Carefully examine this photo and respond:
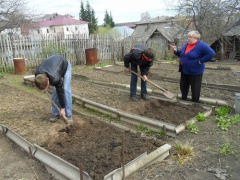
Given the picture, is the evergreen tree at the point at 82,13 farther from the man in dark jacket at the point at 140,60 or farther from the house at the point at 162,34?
the man in dark jacket at the point at 140,60

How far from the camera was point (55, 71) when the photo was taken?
3961 mm

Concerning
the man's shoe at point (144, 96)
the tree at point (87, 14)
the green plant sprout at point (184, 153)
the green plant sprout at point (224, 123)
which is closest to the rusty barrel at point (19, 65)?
the man's shoe at point (144, 96)

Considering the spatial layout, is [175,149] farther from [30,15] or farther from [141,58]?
[30,15]

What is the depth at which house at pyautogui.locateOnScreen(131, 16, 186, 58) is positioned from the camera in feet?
64.0

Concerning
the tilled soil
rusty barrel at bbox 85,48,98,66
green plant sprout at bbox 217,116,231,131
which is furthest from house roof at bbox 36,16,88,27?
green plant sprout at bbox 217,116,231,131

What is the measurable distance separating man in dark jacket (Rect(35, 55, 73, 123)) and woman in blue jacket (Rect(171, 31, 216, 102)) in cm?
269

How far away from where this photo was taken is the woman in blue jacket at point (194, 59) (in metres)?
4.95

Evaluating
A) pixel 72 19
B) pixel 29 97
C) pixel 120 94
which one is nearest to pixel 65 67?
pixel 120 94

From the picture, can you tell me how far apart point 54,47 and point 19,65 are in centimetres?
235

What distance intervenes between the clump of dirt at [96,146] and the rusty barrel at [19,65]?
297 inches

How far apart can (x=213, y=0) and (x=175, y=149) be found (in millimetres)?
18443

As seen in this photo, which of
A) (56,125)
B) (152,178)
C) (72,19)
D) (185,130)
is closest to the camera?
(152,178)

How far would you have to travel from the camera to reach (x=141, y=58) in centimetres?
544

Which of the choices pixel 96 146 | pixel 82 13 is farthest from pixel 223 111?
pixel 82 13
